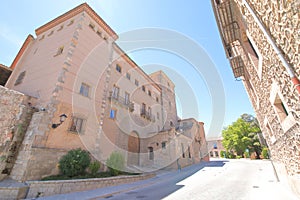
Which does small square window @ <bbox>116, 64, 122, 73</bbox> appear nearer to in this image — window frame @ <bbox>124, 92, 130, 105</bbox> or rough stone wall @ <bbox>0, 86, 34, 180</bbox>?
window frame @ <bbox>124, 92, 130, 105</bbox>

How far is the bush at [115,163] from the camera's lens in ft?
30.5

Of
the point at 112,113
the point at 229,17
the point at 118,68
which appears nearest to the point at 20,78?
the point at 112,113

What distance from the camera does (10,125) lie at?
7496 millimetres

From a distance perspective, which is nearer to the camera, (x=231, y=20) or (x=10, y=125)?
(x=231, y=20)

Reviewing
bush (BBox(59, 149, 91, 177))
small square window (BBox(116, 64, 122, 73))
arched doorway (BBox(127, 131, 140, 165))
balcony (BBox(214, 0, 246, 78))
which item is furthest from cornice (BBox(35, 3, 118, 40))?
bush (BBox(59, 149, 91, 177))

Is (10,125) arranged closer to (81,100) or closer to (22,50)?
(81,100)

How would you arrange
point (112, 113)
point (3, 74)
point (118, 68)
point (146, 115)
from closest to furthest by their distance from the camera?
point (112, 113) → point (3, 74) → point (118, 68) → point (146, 115)

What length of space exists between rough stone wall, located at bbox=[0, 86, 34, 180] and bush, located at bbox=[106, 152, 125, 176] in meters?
5.14

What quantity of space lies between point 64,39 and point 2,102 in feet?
21.7

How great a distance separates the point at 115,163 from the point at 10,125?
253 inches

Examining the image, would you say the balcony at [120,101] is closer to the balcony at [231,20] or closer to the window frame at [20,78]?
the window frame at [20,78]

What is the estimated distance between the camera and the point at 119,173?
9742mm

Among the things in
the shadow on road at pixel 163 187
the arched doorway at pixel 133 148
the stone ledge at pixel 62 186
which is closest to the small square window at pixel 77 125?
the stone ledge at pixel 62 186

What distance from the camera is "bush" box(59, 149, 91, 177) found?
7.44 meters
